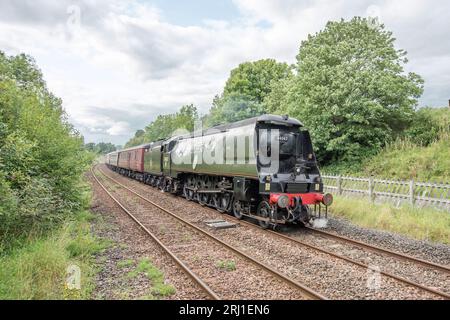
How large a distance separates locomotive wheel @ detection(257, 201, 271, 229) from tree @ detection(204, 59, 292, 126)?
20583mm

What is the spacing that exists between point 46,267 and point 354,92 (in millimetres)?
15096

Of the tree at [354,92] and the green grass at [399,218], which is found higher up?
the tree at [354,92]

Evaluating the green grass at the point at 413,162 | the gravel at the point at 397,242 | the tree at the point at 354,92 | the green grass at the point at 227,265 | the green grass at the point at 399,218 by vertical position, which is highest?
the tree at the point at 354,92

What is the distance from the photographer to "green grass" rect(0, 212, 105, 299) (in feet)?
15.0

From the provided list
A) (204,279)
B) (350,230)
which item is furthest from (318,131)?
(204,279)

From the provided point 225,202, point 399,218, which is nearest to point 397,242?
point 399,218

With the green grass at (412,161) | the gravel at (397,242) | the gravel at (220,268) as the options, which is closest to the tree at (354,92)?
the green grass at (412,161)

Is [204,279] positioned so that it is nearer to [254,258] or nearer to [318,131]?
[254,258]

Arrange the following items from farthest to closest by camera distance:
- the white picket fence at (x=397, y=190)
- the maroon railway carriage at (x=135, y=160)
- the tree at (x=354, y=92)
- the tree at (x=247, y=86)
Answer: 1. the tree at (x=247, y=86)
2. the maroon railway carriage at (x=135, y=160)
3. the tree at (x=354, y=92)
4. the white picket fence at (x=397, y=190)

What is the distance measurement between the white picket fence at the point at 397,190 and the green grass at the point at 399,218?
0.45 metres

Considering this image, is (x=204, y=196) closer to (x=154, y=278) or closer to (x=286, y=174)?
(x=286, y=174)

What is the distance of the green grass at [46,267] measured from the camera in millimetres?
4586

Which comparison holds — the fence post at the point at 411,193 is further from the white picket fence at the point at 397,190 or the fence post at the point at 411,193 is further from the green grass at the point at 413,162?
the green grass at the point at 413,162

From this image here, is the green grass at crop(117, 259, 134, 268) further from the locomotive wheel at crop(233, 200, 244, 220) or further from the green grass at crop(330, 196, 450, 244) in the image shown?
the green grass at crop(330, 196, 450, 244)
